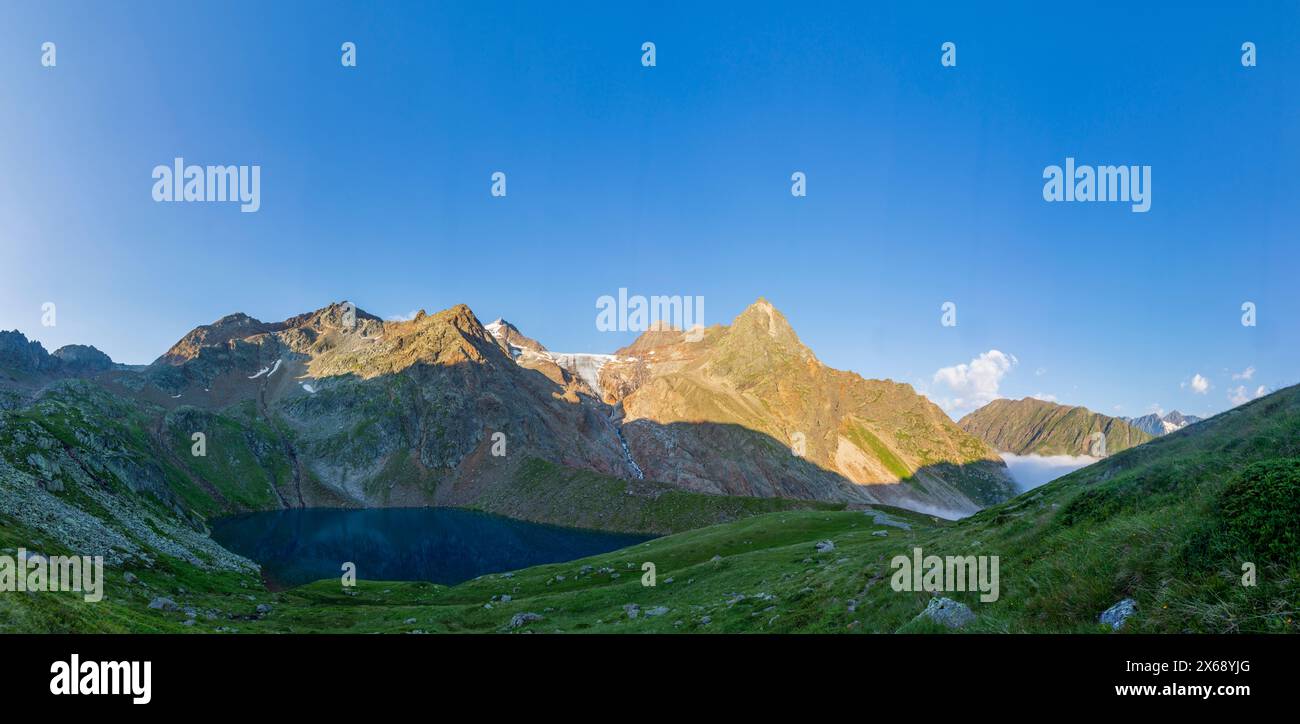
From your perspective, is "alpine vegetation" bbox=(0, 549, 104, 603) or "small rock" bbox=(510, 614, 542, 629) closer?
→ "alpine vegetation" bbox=(0, 549, 104, 603)

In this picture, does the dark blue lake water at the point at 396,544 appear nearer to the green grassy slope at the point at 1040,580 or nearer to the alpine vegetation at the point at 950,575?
the green grassy slope at the point at 1040,580

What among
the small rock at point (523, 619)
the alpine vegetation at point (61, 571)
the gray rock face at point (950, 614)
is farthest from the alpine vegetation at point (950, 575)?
the alpine vegetation at point (61, 571)

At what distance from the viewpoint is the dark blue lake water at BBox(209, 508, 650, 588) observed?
109812 mm

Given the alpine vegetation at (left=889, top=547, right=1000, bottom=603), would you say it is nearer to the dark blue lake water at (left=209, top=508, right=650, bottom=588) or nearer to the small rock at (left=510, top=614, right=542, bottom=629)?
the small rock at (left=510, top=614, right=542, bottom=629)

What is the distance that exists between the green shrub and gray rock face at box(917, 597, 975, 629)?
19.8 feet

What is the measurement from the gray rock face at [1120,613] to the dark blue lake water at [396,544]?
102274mm

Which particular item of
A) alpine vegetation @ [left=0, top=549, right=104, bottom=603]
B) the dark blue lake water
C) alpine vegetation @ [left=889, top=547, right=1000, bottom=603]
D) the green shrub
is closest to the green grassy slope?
the green shrub

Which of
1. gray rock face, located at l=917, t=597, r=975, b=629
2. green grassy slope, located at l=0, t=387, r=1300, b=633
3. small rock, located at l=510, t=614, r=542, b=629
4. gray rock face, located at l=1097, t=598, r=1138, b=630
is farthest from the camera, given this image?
small rock, located at l=510, t=614, r=542, b=629

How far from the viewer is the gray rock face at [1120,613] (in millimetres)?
10523

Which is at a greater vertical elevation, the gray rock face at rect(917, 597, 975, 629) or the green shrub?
the green shrub

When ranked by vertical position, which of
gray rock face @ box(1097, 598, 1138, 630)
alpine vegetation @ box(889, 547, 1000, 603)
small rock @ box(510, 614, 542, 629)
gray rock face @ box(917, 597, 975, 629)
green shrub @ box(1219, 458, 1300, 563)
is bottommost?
small rock @ box(510, 614, 542, 629)
